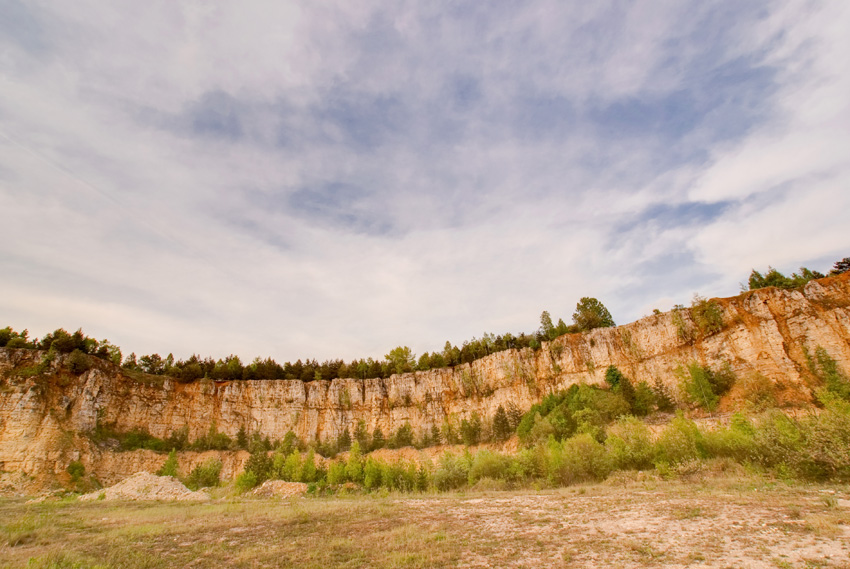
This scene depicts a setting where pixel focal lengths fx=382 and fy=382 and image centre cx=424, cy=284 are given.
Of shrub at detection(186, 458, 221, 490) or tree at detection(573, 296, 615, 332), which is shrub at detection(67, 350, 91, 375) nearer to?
shrub at detection(186, 458, 221, 490)

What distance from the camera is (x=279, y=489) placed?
148ft

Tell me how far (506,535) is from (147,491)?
140 feet

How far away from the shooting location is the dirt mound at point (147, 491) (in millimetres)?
37594

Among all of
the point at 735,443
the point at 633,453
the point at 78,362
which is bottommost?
the point at 633,453

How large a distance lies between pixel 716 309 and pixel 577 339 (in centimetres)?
1758

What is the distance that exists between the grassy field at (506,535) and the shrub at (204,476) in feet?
117

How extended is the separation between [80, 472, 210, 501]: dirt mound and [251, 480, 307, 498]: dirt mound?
233 inches

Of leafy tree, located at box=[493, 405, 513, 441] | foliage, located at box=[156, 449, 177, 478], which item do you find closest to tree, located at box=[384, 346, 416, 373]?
leafy tree, located at box=[493, 405, 513, 441]

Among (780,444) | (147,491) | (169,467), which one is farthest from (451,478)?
(169,467)

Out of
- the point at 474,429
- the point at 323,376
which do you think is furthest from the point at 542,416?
the point at 323,376

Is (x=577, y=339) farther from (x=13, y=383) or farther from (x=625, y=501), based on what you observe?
(x=13, y=383)

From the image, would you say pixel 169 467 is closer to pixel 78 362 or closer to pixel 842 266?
pixel 78 362

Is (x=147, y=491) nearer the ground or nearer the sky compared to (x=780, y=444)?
nearer the ground

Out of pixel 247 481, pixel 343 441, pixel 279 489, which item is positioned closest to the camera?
pixel 279 489
